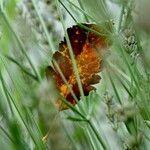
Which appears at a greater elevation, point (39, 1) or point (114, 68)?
point (39, 1)

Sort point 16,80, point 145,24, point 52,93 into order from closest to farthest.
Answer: point 145,24 < point 52,93 < point 16,80

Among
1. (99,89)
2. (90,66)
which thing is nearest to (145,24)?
(90,66)

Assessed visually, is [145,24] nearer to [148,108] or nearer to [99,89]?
[148,108]

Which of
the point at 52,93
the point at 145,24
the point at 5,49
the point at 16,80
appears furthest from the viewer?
the point at 5,49

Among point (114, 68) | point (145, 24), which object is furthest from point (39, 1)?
point (145, 24)

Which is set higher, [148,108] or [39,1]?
[39,1]

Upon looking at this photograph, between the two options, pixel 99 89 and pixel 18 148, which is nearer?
pixel 18 148

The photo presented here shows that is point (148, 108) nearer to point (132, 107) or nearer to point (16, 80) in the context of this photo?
point (132, 107)

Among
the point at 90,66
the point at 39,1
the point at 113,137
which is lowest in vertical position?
the point at 113,137

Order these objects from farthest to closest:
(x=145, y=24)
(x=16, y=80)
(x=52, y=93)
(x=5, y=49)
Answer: (x=5, y=49), (x=16, y=80), (x=52, y=93), (x=145, y=24)
